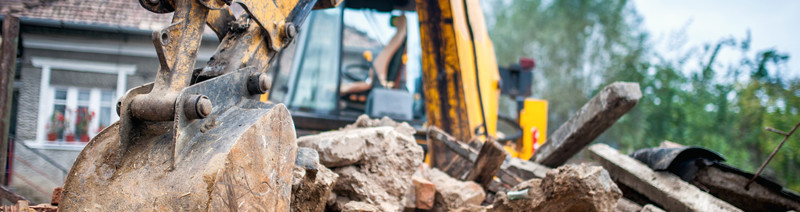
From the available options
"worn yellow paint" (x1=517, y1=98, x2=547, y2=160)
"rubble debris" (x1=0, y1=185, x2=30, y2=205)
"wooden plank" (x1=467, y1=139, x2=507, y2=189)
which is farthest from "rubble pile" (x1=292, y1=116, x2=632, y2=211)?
"worn yellow paint" (x1=517, y1=98, x2=547, y2=160)

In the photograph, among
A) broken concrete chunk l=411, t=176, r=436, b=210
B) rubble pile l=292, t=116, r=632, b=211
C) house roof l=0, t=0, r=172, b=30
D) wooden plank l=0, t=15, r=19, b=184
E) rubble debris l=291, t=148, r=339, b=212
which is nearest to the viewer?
rubble debris l=291, t=148, r=339, b=212

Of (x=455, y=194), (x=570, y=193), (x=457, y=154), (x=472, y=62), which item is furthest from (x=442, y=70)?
(x=570, y=193)

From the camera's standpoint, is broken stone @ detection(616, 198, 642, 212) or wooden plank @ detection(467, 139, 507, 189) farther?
wooden plank @ detection(467, 139, 507, 189)

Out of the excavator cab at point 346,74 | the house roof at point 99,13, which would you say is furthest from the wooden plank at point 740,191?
the house roof at point 99,13

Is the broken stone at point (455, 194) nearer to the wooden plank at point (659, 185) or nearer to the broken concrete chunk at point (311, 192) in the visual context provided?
the wooden plank at point (659, 185)

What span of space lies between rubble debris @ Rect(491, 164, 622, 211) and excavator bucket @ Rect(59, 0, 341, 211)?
3.82ft

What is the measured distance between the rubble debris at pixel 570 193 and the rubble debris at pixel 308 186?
890 mm

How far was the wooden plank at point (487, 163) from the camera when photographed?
311cm

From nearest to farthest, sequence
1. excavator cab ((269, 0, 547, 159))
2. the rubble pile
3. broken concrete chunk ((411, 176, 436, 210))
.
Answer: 1. the rubble pile
2. broken concrete chunk ((411, 176, 436, 210))
3. excavator cab ((269, 0, 547, 159))

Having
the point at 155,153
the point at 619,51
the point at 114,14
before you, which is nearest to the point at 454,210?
the point at 155,153

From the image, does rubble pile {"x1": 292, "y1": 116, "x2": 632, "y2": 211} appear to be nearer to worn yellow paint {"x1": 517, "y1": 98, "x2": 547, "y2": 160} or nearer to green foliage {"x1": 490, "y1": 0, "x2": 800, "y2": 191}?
worn yellow paint {"x1": 517, "y1": 98, "x2": 547, "y2": 160}

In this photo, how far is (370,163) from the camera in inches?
102

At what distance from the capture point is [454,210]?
2.71 metres

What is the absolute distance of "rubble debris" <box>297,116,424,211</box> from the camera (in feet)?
8.16
